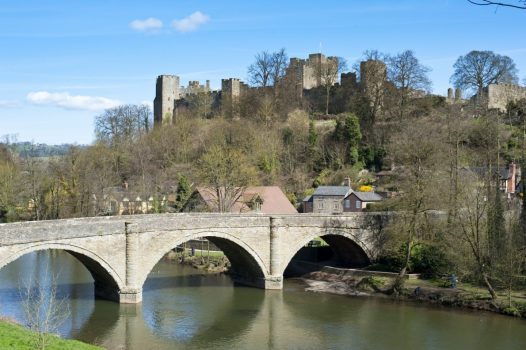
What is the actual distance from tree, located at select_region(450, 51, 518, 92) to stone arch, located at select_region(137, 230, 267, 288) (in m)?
42.0

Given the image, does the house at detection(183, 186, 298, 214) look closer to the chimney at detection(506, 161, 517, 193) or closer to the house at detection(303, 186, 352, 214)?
the house at detection(303, 186, 352, 214)

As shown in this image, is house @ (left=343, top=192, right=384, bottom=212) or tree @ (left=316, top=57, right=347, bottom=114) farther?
tree @ (left=316, top=57, right=347, bottom=114)

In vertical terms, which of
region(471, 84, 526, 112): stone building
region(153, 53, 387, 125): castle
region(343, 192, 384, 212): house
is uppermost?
region(153, 53, 387, 125): castle

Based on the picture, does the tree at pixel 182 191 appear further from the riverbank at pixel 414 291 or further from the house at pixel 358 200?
the riverbank at pixel 414 291

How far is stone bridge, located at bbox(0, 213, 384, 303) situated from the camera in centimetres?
2767

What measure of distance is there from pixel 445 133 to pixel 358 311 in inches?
796

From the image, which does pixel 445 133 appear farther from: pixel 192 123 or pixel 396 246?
pixel 192 123

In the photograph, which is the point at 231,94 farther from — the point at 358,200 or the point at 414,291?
Result: the point at 414,291

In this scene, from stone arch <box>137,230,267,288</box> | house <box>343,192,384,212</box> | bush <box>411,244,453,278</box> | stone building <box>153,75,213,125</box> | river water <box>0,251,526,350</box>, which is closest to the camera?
river water <box>0,251,526,350</box>

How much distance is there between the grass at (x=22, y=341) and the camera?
56.8 feet

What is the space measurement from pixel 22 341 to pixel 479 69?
62054 mm

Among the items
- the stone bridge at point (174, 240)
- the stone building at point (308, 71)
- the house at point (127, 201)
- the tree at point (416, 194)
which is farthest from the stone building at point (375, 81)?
the stone bridge at point (174, 240)

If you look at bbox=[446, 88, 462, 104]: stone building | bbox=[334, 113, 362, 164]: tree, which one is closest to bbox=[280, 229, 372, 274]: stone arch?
bbox=[334, 113, 362, 164]: tree

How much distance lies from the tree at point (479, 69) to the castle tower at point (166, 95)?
3623 centimetres
